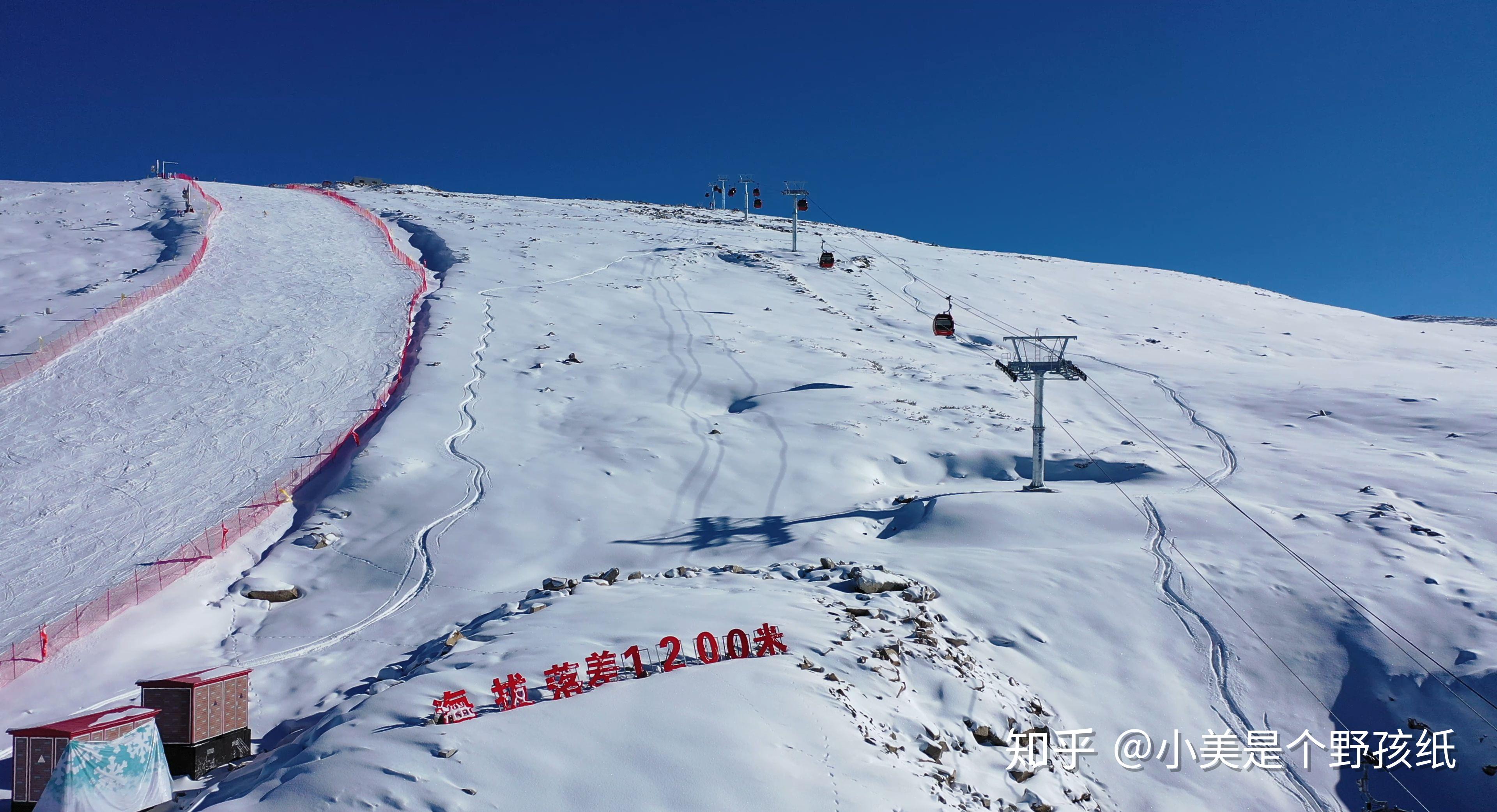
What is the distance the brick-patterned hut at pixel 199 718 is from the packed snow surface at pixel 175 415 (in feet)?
20.4

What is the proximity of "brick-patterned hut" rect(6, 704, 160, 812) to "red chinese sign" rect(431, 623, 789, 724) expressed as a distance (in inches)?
132

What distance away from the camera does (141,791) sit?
896cm

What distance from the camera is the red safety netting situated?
13.4 meters

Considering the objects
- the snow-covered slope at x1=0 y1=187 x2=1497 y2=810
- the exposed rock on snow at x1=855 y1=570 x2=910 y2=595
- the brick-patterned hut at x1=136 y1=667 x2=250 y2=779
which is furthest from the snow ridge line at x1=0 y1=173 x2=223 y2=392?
the exposed rock on snow at x1=855 y1=570 x2=910 y2=595

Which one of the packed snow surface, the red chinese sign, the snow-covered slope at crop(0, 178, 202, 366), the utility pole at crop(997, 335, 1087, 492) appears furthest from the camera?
the snow-covered slope at crop(0, 178, 202, 366)

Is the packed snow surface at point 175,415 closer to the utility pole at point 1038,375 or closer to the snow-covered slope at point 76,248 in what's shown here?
the snow-covered slope at point 76,248

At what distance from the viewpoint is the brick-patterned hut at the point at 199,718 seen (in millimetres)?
10008

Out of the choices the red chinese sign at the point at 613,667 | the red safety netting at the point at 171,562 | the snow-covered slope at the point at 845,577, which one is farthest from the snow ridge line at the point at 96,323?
the red chinese sign at the point at 613,667

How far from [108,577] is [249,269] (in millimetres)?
29364

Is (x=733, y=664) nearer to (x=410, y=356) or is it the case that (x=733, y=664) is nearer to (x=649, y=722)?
(x=649, y=722)

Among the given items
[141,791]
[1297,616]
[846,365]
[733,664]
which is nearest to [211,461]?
[141,791]

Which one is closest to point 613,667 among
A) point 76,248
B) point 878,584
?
point 878,584

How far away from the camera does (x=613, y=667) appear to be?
10.8 meters

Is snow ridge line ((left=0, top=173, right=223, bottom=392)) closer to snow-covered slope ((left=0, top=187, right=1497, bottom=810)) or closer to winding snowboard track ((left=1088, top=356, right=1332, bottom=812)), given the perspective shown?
snow-covered slope ((left=0, top=187, right=1497, bottom=810))
